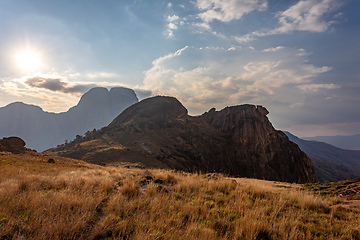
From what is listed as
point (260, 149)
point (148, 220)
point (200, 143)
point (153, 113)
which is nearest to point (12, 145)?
point (148, 220)

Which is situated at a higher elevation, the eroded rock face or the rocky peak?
the rocky peak

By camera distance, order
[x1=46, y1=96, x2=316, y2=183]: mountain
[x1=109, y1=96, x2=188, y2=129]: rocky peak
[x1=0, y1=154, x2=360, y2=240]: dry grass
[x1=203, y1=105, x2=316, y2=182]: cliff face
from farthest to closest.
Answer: [x1=203, y1=105, x2=316, y2=182]: cliff face, [x1=109, y1=96, x2=188, y2=129]: rocky peak, [x1=46, y1=96, x2=316, y2=183]: mountain, [x1=0, y1=154, x2=360, y2=240]: dry grass

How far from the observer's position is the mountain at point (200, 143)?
43719 mm

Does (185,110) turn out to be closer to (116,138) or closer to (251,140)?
(251,140)

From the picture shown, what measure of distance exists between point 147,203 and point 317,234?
14.9ft

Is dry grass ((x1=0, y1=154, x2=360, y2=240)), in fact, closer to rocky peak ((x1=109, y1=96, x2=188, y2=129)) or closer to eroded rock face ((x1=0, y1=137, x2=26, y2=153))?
eroded rock face ((x1=0, y1=137, x2=26, y2=153))

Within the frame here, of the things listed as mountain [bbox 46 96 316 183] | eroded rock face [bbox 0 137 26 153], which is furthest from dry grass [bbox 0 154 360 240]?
mountain [bbox 46 96 316 183]

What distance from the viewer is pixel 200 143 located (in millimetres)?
67438

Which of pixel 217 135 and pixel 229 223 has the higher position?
pixel 217 135

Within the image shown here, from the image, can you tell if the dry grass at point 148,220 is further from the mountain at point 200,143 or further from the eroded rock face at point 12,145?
the mountain at point 200,143

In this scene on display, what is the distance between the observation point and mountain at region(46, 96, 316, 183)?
43719 millimetres

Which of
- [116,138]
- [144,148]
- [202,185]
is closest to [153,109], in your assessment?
[116,138]

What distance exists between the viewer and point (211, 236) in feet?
11.1

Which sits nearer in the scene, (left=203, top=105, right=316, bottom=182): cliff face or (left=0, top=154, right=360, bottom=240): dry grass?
(left=0, top=154, right=360, bottom=240): dry grass
